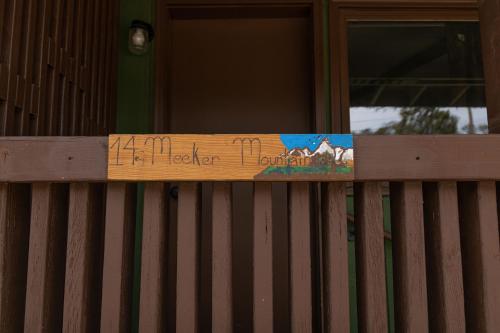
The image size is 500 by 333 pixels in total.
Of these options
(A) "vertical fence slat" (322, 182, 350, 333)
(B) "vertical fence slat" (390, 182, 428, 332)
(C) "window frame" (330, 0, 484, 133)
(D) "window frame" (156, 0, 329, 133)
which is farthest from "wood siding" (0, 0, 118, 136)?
(C) "window frame" (330, 0, 484, 133)

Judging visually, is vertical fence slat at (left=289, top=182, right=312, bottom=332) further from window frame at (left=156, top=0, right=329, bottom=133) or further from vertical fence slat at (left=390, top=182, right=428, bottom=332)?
window frame at (left=156, top=0, right=329, bottom=133)

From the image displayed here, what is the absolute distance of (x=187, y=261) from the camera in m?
1.25

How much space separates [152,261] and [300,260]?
430mm

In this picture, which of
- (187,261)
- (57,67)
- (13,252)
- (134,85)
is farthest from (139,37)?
(187,261)

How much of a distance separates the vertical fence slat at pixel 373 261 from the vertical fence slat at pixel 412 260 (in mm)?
68

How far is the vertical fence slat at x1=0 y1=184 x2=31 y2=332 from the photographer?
1231 mm

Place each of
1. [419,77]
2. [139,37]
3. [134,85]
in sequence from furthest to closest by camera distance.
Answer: [419,77], [134,85], [139,37]

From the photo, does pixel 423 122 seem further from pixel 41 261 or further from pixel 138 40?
pixel 41 261

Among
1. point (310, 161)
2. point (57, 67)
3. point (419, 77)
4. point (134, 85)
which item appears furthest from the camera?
point (419, 77)

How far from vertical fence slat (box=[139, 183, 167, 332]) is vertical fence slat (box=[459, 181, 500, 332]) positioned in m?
0.92

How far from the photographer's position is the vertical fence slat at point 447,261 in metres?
1.23

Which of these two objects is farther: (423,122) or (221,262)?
(423,122)

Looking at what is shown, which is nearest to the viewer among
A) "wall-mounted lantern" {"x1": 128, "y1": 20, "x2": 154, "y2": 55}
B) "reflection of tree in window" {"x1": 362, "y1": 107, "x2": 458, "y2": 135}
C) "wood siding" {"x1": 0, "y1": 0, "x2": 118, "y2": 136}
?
"wood siding" {"x1": 0, "y1": 0, "x2": 118, "y2": 136}

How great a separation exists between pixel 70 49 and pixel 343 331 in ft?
5.73
